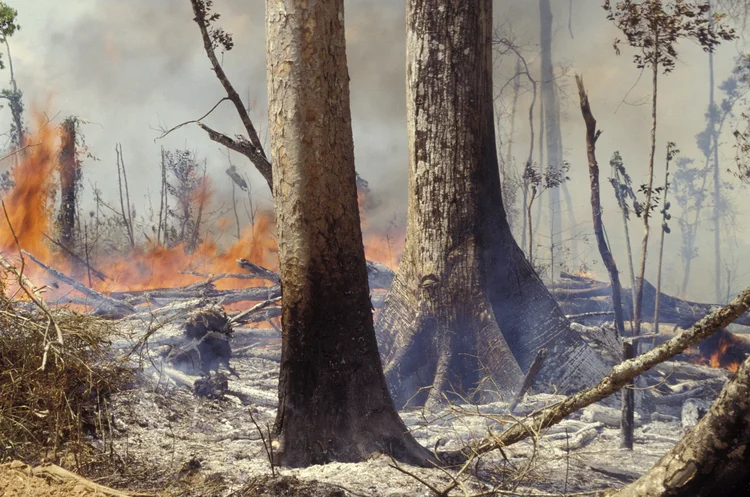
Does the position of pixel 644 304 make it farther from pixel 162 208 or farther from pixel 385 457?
pixel 162 208

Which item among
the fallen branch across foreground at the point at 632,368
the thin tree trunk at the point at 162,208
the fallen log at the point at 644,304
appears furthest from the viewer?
the thin tree trunk at the point at 162,208

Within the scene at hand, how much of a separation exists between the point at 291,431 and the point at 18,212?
8.47 m

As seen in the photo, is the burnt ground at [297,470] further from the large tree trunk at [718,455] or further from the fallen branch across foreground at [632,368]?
the large tree trunk at [718,455]

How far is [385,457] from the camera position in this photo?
10.6ft

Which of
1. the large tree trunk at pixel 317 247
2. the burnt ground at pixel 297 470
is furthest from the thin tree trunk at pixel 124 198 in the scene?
the large tree trunk at pixel 317 247

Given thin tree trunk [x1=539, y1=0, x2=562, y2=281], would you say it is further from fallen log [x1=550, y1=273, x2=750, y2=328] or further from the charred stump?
the charred stump

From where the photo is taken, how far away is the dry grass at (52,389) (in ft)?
10.8

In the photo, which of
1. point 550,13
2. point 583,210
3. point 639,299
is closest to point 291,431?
point 639,299

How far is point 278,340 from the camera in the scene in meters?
7.39

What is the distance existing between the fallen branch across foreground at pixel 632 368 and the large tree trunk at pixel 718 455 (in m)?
0.24

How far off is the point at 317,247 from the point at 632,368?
5.35 feet

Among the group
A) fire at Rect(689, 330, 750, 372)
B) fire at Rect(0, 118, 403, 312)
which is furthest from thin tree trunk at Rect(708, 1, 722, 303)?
fire at Rect(0, 118, 403, 312)

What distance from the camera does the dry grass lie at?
129 inches

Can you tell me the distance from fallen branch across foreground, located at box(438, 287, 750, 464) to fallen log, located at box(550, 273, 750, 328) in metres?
5.25
